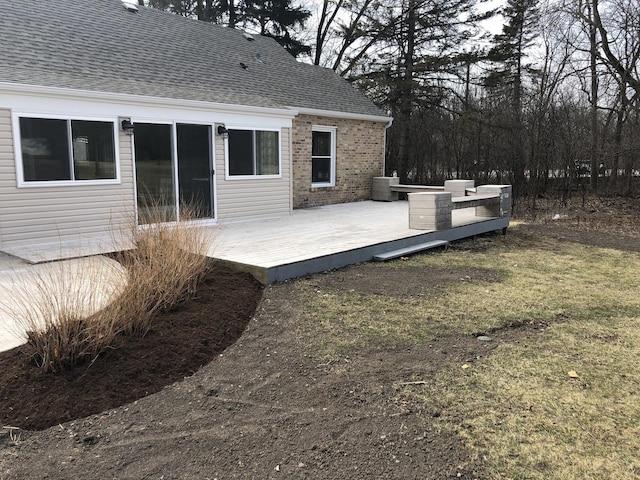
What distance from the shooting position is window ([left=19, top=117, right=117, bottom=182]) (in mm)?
7340

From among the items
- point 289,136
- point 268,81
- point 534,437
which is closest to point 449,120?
point 268,81

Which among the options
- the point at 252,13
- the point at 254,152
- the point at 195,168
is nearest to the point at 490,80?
the point at 252,13

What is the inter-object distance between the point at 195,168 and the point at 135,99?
167cm

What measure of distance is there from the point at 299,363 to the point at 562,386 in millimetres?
1871

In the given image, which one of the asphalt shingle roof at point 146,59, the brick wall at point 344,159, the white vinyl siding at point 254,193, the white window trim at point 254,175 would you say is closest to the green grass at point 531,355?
the white vinyl siding at point 254,193

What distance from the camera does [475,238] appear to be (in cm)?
1003

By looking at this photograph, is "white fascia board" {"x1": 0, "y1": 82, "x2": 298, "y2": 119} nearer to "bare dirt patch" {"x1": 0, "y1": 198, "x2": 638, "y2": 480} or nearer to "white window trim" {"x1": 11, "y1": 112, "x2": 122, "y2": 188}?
"white window trim" {"x1": 11, "y1": 112, "x2": 122, "y2": 188}

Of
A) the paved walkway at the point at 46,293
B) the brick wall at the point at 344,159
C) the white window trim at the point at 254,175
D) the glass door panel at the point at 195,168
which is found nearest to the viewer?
the paved walkway at the point at 46,293

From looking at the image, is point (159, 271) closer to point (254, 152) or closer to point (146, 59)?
point (254, 152)

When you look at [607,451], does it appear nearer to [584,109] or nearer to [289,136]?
[289,136]

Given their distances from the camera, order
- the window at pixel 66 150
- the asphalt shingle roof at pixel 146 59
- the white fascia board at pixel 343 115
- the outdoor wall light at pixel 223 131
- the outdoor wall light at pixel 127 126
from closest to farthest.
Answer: the window at pixel 66 150, the outdoor wall light at pixel 127 126, the asphalt shingle roof at pixel 146 59, the outdoor wall light at pixel 223 131, the white fascia board at pixel 343 115

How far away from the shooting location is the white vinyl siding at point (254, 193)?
9828 mm

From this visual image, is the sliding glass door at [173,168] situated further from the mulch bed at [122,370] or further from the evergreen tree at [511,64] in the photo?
the evergreen tree at [511,64]

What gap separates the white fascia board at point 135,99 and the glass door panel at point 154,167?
425 millimetres
